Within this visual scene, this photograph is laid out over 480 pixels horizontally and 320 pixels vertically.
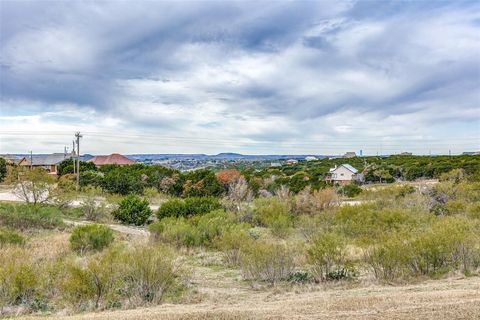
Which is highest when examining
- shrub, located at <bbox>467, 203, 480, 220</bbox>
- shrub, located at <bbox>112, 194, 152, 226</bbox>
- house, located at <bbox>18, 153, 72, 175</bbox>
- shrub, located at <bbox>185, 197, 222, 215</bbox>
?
house, located at <bbox>18, 153, 72, 175</bbox>

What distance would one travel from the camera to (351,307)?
26.7 ft

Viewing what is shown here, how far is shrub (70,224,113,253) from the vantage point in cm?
1738

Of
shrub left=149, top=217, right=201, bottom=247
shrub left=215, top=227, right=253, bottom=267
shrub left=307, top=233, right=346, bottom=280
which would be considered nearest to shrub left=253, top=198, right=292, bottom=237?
shrub left=149, top=217, right=201, bottom=247

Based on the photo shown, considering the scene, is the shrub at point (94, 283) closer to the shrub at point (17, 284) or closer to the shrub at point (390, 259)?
the shrub at point (17, 284)

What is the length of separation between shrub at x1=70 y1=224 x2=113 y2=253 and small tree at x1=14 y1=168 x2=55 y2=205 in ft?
43.6

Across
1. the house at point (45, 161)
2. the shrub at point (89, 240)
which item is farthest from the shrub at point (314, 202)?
the house at point (45, 161)

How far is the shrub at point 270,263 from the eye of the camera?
12.3 meters

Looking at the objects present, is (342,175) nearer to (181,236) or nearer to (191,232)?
(191,232)

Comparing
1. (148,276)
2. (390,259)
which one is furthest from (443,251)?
(148,276)

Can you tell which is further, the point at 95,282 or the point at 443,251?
the point at 443,251

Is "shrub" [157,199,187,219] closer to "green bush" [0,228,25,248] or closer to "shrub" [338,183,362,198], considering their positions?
"green bush" [0,228,25,248]

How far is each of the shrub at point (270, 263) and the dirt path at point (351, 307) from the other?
2085 mm

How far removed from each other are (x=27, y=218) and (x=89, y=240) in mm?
8357

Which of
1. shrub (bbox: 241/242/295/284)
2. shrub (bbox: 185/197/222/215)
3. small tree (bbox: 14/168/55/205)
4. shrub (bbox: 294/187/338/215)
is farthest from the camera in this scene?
shrub (bbox: 294/187/338/215)
